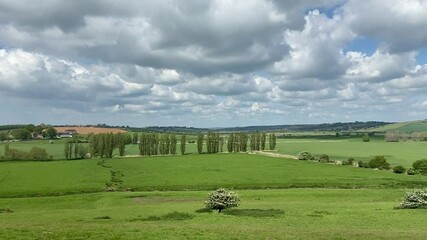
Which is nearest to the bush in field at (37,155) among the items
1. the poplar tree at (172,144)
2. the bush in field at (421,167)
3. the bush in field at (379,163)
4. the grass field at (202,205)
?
the grass field at (202,205)

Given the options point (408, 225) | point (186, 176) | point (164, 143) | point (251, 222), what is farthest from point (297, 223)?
point (164, 143)

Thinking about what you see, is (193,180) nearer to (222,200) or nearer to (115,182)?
(115,182)

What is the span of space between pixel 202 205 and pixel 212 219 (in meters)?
14.6

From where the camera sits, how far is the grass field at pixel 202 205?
92.8ft

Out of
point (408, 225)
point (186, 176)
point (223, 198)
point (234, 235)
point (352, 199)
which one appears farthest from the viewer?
point (186, 176)

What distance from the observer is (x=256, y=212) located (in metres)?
46.2

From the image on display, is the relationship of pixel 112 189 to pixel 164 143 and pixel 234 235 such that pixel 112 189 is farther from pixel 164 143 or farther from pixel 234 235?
pixel 164 143

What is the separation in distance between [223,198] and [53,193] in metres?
39.9

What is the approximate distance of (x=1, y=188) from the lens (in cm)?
7950

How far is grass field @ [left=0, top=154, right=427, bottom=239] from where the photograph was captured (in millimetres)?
28281

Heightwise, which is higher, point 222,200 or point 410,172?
point 222,200

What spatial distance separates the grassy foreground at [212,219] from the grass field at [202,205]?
0.24ft

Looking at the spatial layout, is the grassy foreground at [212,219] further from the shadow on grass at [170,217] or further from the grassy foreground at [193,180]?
the grassy foreground at [193,180]

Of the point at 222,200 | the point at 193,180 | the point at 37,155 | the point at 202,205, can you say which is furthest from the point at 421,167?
the point at 37,155
